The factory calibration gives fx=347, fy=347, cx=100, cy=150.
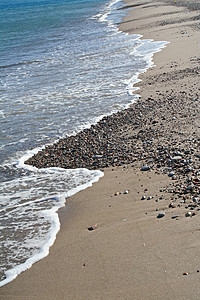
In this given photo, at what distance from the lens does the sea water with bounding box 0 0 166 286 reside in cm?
539

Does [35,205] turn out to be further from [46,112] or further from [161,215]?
[46,112]

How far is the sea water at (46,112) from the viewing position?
539 cm

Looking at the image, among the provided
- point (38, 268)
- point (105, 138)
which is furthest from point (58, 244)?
point (105, 138)

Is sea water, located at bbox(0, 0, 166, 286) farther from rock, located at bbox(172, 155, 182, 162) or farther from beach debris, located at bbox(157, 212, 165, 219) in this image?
beach debris, located at bbox(157, 212, 165, 219)

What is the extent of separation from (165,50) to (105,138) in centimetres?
1124

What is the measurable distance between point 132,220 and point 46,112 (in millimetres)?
7078

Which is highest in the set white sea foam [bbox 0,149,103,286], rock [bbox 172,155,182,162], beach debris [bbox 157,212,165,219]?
rock [bbox 172,155,182,162]

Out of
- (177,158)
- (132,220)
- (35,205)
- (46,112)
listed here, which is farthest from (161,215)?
(46,112)

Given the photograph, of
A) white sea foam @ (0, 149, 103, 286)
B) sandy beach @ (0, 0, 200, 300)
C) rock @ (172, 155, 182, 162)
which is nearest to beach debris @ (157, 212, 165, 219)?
sandy beach @ (0, 0, 200, 300)

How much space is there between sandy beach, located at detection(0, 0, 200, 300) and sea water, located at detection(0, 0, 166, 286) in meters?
0.34

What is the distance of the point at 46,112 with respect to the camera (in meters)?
11.4

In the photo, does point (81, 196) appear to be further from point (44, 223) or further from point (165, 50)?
point (165, 50)

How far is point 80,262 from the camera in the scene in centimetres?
443

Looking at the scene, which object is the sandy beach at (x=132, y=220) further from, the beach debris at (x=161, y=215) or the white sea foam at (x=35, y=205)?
the white sea foam at (x=35, y=205)
